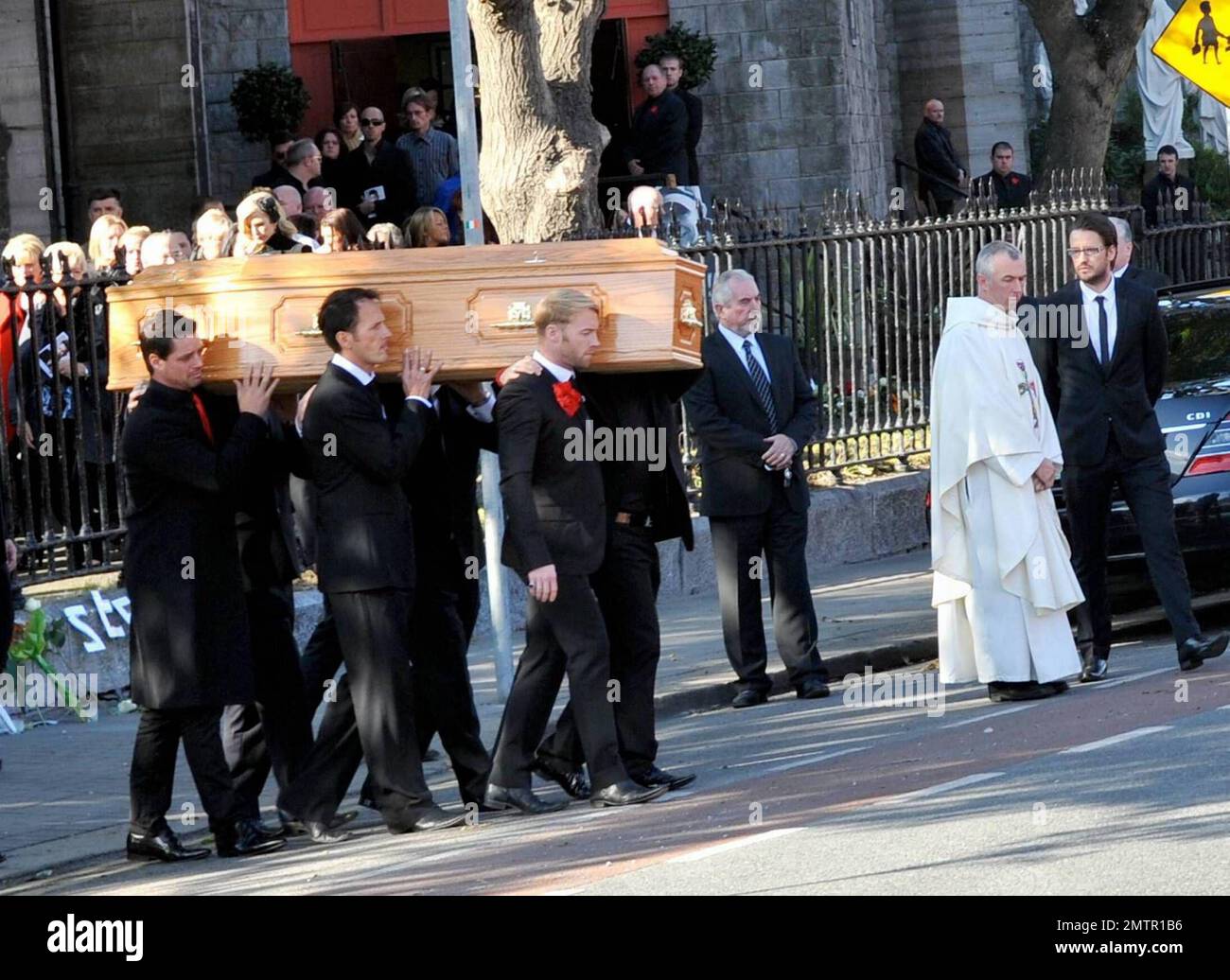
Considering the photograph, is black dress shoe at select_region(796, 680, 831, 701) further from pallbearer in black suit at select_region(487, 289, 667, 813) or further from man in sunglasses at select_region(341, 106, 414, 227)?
man in sunglasses at select_region(341, 106, 414, 227)

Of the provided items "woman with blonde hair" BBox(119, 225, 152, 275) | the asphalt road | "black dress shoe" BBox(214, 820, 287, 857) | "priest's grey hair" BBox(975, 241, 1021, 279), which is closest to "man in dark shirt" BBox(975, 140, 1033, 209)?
"woman with blonde hair" BBox(119, 225, 152, 275)

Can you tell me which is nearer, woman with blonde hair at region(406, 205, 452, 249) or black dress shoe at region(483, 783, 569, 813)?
black dress shoe at region(483, 783, 569, 813)

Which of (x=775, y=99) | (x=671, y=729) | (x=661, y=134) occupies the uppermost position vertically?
(x=775, y=99)

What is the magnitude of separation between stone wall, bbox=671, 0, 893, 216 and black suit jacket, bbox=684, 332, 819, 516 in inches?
467

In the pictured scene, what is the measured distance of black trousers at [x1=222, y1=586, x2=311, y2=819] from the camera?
369 inches

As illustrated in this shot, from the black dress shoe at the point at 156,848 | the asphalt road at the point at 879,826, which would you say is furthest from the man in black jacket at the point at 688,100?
the black dress shoe at the point at 156,848

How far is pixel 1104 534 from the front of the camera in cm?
1163

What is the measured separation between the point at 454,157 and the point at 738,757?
33.6ft

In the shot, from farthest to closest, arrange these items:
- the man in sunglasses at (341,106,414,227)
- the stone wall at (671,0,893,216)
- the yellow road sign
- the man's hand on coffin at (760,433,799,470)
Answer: the stone wall at (671,0,893,216)
the man in sunglasses at (341,106,414,227)
the yellow road sign
the man's hand on coffin at (760,433,799,470)

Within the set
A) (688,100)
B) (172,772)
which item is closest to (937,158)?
(688,100)

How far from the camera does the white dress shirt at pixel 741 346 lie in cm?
1197

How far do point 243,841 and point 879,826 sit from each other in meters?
2.42

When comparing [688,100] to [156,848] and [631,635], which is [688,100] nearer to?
[631,635]

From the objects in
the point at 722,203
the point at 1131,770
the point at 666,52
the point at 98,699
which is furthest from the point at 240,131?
the point at 1131,770
